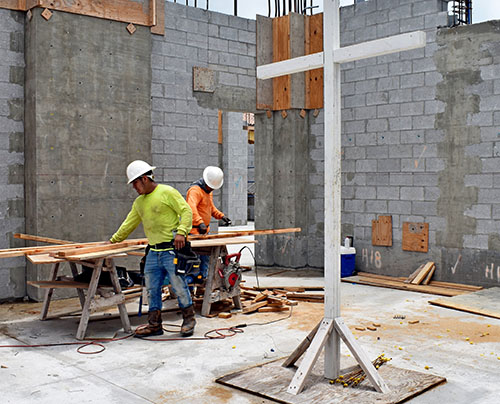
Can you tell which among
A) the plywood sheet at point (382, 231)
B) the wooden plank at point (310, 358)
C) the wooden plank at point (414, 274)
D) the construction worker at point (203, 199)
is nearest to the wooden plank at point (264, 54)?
the plywood sheet at point (382, 231)

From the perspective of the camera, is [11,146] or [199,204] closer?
[199,204]

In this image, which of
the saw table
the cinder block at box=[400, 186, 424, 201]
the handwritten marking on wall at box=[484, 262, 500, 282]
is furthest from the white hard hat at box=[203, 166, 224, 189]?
the handwritten marking on wall at box=[484, 262, 500, 282]

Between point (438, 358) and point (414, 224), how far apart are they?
4235 millimetres

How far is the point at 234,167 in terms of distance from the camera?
20.8 m

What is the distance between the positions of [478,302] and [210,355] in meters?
3.86

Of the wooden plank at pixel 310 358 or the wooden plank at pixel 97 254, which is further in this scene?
the wooden plank at pixel 97 254

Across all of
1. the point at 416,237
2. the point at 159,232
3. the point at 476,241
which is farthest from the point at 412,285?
the point at 159,232

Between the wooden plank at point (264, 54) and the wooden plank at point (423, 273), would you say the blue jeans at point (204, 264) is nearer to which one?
the wooden plank at point (423, 273)

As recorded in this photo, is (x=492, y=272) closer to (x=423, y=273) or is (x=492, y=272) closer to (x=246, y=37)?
(x=423, y=273)

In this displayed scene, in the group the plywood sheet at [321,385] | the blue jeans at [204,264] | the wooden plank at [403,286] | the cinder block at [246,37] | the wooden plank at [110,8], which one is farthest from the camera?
the cinder block at [246,37]

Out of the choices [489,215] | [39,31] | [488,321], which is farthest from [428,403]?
[39,31]

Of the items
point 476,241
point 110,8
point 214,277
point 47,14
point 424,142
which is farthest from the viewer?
point 424,142

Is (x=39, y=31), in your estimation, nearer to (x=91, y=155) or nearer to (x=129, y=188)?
(x=91, y=155)

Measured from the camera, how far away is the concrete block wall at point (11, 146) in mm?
7914
